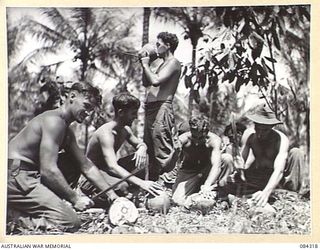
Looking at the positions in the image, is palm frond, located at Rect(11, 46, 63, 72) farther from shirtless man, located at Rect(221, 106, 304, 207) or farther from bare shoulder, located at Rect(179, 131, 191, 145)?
shirtless man, located at Rect(221, 106, 304, 207)

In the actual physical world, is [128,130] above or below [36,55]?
below

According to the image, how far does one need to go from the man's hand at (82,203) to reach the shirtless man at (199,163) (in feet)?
0.76

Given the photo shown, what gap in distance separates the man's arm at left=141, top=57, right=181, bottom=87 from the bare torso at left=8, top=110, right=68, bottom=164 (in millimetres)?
267

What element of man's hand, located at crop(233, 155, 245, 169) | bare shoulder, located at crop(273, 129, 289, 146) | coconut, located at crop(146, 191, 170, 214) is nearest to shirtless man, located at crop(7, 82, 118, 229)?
coconut, located at crop(146, 191, 170, 214)

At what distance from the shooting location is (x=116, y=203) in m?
1.48

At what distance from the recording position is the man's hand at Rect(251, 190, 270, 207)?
149 centimetres

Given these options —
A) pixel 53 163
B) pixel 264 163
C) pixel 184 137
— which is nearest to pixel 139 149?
pixel 184 137

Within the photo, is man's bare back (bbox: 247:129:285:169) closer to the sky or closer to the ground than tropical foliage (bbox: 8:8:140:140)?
closer to the ground

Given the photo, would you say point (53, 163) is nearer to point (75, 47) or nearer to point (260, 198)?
point (75, 47)

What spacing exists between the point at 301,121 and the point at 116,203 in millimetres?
559

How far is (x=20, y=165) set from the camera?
1475mm

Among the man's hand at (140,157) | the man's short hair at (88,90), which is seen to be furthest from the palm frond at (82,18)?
the man's hand at (140,157)

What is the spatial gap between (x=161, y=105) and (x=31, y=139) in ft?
1.21

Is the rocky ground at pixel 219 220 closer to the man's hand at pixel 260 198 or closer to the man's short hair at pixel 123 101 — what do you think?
the man's hand at pixel 260 198
